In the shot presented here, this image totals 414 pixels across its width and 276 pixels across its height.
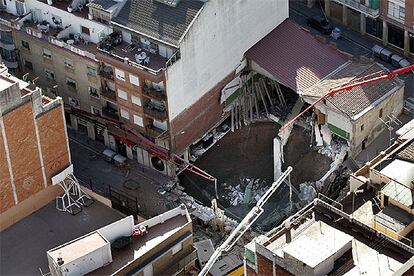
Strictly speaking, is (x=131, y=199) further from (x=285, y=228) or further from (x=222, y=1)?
(x=285, y=228)

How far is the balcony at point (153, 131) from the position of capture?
128 metres

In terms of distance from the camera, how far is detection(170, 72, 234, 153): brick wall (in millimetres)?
128500

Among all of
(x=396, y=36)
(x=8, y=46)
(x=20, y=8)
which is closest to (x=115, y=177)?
(x=8, y=46)

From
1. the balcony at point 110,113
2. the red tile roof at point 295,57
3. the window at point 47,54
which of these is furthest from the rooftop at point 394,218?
the window at point 47,54

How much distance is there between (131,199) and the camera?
417 feet

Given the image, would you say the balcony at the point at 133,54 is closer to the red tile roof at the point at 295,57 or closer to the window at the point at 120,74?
the window at the point at 120,74

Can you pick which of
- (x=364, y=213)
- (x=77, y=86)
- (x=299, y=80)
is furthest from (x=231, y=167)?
(x=364, y=213)

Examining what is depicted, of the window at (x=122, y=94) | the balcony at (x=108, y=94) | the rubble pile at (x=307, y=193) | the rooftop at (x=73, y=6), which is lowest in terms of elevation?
the rubble pile at (x=307, y=193)

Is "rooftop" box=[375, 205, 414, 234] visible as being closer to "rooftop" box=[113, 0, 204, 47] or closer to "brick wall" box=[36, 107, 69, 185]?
"rooftop" box=[113, 0, 204, 47]

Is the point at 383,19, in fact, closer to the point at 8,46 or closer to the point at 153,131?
the point at 153,131

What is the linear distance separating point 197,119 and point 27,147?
23.3m

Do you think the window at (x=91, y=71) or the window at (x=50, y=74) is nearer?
the window at (x=91, y=71)

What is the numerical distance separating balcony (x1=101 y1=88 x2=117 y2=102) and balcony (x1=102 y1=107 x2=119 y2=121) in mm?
2461

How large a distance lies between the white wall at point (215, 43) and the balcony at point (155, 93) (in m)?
0.74
